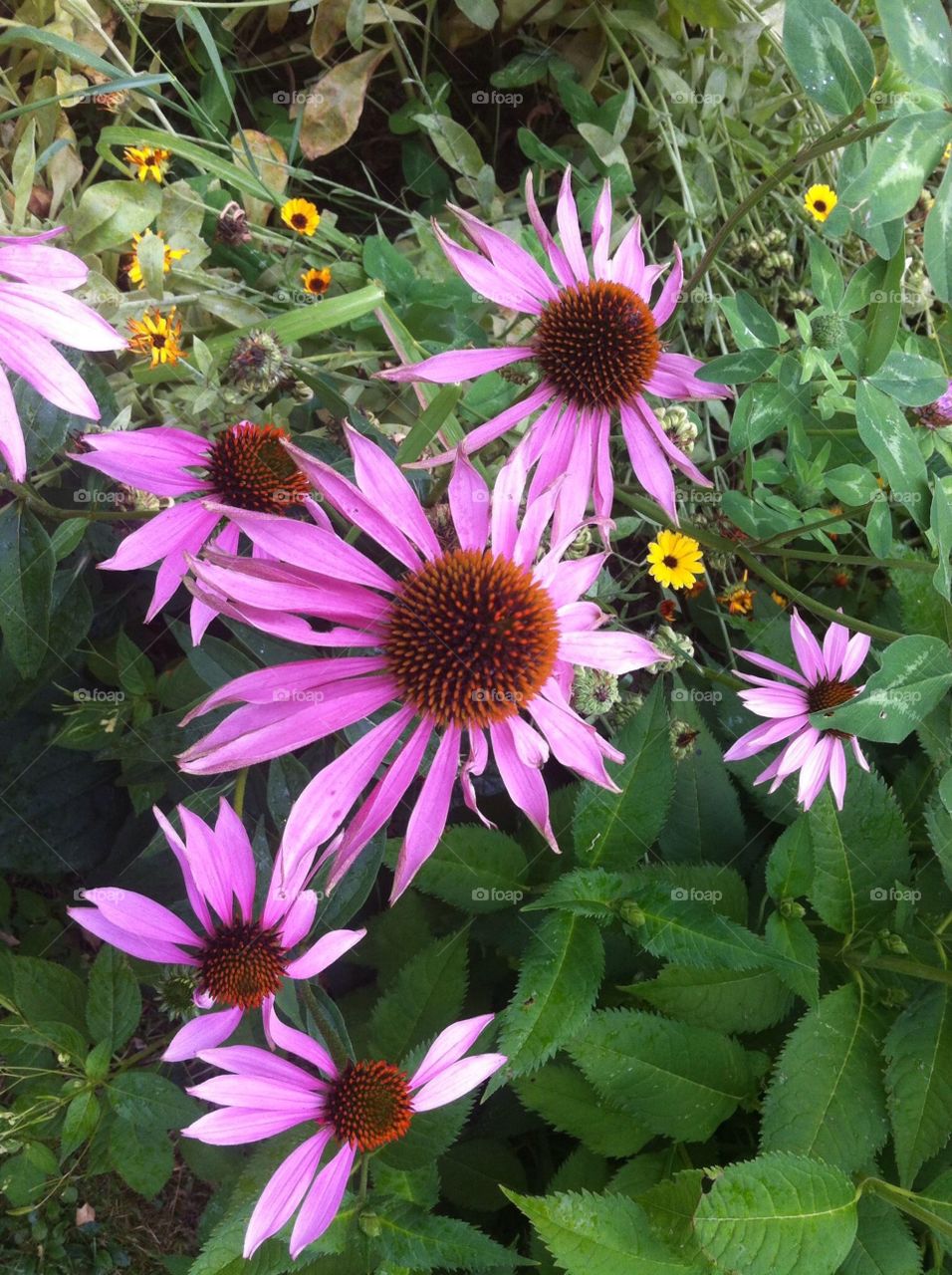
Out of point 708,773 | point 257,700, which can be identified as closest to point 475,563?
point 257,700

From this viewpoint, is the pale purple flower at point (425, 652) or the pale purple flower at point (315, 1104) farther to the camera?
the pale purple flower at point (315, 1104)

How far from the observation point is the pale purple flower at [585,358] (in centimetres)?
110

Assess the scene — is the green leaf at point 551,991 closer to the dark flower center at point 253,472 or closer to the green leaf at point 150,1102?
the green leaf at point 150,1102

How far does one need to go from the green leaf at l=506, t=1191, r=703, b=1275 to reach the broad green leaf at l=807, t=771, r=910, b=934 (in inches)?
19.9

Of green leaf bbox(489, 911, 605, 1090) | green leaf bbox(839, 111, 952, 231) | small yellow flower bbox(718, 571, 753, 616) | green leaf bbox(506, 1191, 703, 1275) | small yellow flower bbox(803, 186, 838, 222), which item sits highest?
green leaf bbox(839, 111, 952, 231)

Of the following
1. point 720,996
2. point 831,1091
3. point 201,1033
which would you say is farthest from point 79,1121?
point 831,1091

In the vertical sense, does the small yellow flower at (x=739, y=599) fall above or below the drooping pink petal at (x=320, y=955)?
above

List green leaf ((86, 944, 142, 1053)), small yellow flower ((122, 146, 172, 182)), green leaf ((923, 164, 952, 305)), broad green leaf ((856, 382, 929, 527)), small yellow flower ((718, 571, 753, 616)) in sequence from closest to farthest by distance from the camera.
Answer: green leaf ((923, 164, 952, 305)) → broad green leaf ((856, 382, 929, 527)) → green leaf ((86, 944, 142, 1053)) → small yellow flower ((122, 146, 172, 182)) → small yellow flower ((718, 571, 753, 616))

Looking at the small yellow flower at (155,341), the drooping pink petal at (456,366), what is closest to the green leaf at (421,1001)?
the drooping pink petal at (456,366)

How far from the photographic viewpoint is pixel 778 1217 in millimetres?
1104

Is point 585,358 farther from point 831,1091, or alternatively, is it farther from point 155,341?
point 831,1091

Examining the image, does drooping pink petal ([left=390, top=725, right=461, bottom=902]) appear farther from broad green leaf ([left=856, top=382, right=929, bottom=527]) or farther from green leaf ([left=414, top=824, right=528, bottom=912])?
broad green leaf ([left=856, top=382, right=929, bottom=527])

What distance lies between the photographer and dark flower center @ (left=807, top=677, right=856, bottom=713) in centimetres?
133

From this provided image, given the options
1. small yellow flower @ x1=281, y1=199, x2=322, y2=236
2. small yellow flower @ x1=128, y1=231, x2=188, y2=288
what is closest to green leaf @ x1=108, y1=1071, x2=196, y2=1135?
small yellow flower @ x1=128, y1=231, x2=188, y2=288
